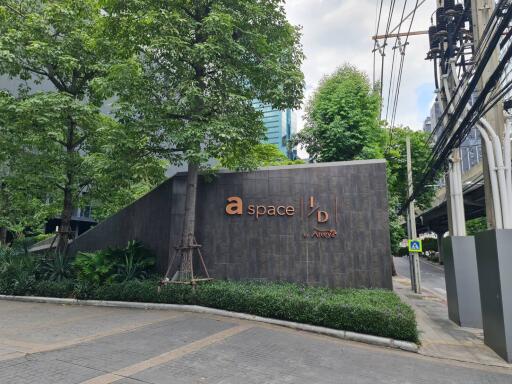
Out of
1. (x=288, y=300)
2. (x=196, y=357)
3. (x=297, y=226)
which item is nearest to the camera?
(x=196, y=357)

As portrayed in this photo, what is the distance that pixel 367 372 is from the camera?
5.94m

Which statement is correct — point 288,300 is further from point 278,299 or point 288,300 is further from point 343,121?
point 343,121

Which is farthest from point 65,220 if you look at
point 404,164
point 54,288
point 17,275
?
point 404,164

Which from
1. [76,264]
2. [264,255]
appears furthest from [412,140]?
[76,264]

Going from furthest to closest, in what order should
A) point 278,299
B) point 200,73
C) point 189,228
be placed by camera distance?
point 200,73
point 189,228
point 278,299

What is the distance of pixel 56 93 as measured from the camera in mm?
13039

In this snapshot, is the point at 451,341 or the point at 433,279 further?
the point at 433,279

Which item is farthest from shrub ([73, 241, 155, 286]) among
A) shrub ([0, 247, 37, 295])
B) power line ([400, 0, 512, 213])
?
power line ([400, 0, 512, 213])

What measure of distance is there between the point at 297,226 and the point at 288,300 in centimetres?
321

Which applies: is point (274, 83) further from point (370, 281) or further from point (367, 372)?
point (367, 372)

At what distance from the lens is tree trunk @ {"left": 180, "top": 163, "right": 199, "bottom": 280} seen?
1098 cm

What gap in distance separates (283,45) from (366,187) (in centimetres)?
520

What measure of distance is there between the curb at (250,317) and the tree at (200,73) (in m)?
1.42

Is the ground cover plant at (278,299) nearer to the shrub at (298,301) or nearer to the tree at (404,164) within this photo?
the shrub at (298,301)
